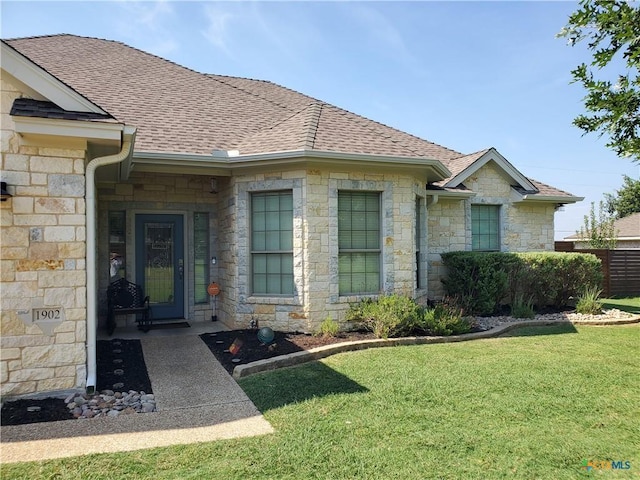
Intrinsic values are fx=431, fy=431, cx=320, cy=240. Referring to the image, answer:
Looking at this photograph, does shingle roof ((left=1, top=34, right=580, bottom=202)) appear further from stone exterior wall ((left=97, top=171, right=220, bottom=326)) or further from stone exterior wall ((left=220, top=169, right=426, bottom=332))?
stone exterior wall ((left=97, top=171, right=220, bottom=326))

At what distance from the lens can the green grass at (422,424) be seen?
3.45 metres

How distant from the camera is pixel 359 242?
8.57 metres

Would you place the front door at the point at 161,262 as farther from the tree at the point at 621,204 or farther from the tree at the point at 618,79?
the tree at the point at 621,204

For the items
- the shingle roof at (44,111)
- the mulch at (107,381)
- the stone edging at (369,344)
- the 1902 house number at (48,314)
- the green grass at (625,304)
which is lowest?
the green grass at (625,304)

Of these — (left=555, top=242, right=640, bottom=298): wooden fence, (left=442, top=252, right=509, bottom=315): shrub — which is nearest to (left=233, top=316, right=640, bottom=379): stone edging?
(left=442, top=252, right=509, bottom=315): shrub

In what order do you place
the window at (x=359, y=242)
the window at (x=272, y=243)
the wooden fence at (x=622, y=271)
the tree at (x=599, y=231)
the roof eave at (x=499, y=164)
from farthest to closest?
the tree at (x=599, y=231) → the wooden fence at (x=622, y=271) → the roof eave at (x=499, y=164) → the window at (x=359, y=242) → the window at (x=272, y=243)

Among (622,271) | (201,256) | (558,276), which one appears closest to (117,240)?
(201,256)

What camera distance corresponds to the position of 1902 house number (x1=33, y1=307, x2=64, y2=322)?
5094 millimetres

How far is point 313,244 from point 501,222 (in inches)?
287

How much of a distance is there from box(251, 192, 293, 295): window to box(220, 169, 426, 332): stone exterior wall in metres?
0.18

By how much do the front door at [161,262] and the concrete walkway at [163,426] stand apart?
380 cm

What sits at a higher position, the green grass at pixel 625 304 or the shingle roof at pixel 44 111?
the shingle roof at pixel 44 111

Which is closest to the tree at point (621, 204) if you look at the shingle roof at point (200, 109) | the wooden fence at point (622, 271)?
the wooden fence at point (622, 271)

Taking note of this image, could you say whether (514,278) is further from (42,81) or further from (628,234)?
(628,234)
